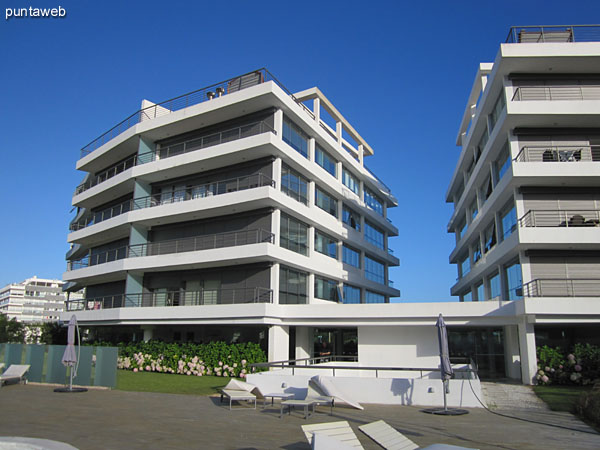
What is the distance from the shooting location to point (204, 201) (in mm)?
27609

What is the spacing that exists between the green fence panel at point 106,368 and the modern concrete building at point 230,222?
7217mm

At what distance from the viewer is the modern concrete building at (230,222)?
26.0 meters

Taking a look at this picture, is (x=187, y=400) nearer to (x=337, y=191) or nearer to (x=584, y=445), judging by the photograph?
(x=584, y=445)

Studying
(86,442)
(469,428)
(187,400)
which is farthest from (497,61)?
(86,442)

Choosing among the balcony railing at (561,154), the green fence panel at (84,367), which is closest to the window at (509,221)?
the balcony railing at (561,154)

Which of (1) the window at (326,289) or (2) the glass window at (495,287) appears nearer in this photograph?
(2) the glass window at (495,287)

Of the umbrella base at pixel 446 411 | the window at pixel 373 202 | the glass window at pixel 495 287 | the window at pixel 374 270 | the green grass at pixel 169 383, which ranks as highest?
the window at pixel 373 202

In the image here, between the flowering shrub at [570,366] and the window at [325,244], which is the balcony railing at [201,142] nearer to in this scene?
the window at [325,244]

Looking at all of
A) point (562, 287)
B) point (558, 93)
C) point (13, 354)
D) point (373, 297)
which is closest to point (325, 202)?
point (373, 297)

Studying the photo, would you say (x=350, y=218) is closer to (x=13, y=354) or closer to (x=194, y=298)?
(x=194, y=298)

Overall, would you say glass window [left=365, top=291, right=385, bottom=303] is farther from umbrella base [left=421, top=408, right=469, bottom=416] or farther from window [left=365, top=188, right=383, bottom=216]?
umbrella base [left=421, top=408, right=469, bottom=416]

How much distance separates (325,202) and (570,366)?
17.9 meters

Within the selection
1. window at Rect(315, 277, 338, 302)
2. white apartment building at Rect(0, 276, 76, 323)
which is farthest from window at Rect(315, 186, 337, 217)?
white apartment building at Rect(0, 276, 76, 323)

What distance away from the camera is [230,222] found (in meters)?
28.1
